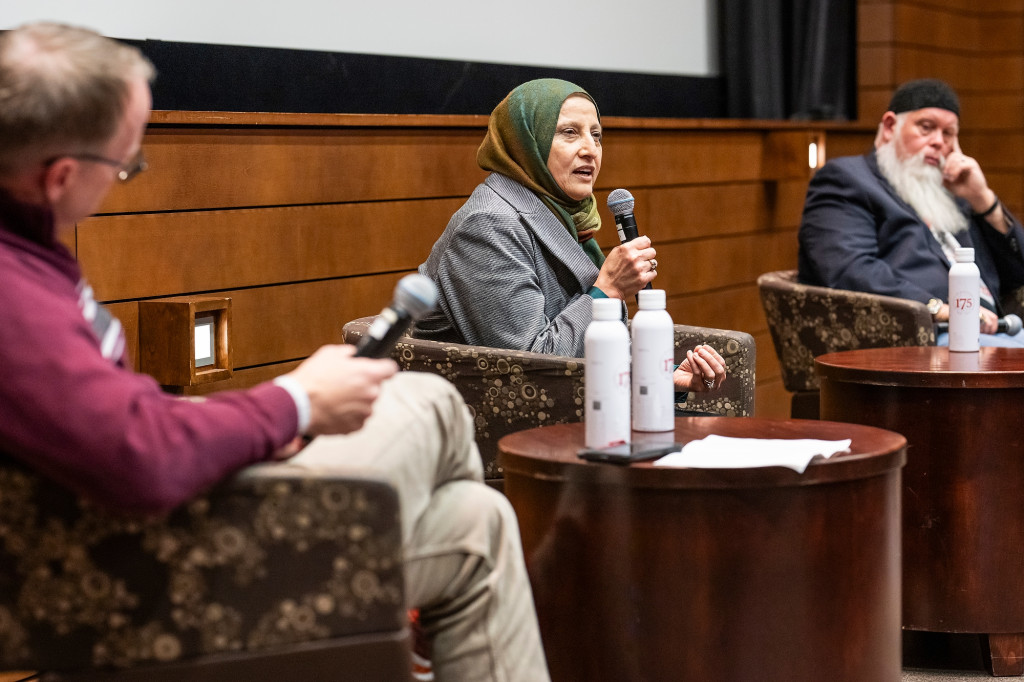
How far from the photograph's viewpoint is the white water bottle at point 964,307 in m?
2.98

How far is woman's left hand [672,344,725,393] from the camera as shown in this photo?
2537mm

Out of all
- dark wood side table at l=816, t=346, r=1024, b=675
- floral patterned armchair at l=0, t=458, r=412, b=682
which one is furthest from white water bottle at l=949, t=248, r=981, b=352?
floral patterned armchair at l=0, t=458, r=412, b=682

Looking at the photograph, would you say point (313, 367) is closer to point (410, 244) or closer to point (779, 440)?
point (779, 440)

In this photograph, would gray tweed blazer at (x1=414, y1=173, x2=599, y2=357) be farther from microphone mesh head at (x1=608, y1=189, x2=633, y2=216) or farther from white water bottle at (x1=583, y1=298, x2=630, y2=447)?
white water bottle at (x1=583, y1=298, x2=630, y2=447)

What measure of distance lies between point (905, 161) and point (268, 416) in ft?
10.2

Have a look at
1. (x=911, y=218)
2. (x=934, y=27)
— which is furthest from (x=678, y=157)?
(x=934, y=27)

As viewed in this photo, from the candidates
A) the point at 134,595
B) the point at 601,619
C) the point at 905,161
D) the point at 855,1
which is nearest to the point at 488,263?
the point at 601,619

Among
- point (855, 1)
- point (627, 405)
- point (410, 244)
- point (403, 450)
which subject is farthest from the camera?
point (855, 1)

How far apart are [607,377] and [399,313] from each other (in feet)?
1.75

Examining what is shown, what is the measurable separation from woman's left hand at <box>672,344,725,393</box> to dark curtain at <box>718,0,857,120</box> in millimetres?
2866

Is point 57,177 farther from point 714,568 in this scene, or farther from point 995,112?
point 995,112

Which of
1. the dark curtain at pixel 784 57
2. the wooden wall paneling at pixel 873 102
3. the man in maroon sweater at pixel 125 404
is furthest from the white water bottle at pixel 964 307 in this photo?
the wooden wall paneling at pixel 873 102

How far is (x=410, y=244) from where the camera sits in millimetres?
3547

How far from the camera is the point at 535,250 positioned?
2.71 meters
